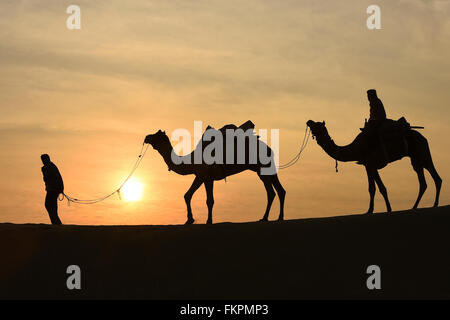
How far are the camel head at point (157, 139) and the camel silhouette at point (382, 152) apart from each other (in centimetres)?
396

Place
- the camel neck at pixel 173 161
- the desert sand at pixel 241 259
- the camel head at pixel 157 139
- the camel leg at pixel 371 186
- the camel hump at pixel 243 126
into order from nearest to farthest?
the desert sand at pixel 241 259
the camel leg at pixel 371 186
the camel hump at pixel 243 126
the camel neck at pixel 173 161
the camel head at pixel 157 139

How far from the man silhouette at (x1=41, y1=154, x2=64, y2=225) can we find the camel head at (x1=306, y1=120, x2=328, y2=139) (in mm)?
7207

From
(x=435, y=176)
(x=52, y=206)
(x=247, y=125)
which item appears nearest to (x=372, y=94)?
(x=435, y=176)

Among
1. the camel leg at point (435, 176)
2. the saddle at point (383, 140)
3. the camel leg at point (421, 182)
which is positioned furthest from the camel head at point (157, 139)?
the camel leg at point (435, 176)

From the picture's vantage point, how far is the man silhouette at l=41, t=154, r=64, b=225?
23.8 meters

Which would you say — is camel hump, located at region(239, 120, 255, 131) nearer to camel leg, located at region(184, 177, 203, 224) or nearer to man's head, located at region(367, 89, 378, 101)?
camel leg, located at region(184, 177, 203, 224)

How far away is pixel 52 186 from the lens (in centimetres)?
2375

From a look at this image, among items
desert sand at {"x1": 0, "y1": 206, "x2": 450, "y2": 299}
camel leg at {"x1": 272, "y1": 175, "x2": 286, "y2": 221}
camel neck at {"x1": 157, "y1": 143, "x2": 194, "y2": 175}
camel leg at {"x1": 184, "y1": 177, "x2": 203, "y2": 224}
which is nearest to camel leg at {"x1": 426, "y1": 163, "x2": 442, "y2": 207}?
desert sand at {"x1": 0, "y1": 206, "x2": 450, "y2": 299}

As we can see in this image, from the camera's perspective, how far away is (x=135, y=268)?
60.2 feet

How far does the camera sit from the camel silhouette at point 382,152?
22031 mm

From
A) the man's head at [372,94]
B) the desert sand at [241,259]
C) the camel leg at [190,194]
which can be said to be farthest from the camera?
the man's head at [372,94]

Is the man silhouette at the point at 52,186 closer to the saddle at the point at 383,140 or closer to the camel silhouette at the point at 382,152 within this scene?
the camel silhouette at the point at 382,152

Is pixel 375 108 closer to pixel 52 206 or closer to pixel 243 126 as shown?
pixel 243 126
